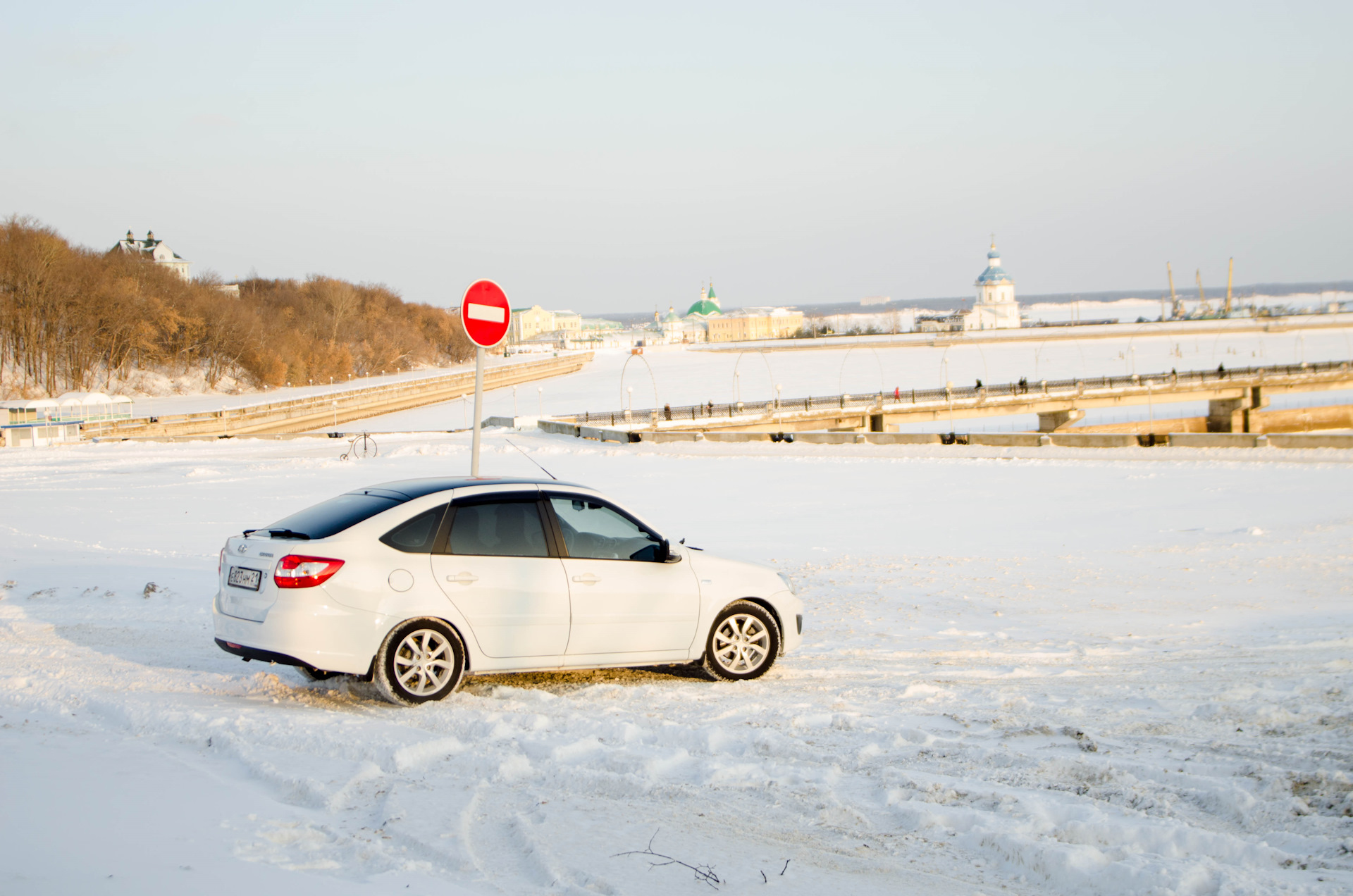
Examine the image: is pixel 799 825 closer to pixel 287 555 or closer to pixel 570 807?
pixel 570 807

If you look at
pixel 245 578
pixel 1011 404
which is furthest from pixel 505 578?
pixel 1011 404

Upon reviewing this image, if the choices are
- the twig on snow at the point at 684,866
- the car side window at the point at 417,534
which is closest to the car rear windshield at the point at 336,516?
the car side window at the point at 417,534

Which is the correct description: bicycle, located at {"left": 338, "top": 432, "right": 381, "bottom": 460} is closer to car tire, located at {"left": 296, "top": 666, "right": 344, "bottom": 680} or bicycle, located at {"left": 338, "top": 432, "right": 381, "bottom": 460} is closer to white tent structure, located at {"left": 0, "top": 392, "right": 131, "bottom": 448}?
white tent structure, located at {"left": 0, "top": 392, "right": 131, "bottom": 448}

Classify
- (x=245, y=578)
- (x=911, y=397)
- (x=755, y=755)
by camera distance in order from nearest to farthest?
1. (x=755, y=755)
2. (x=245, y=578)
3. (x=911, y=397)

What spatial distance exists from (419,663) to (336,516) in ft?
3.96

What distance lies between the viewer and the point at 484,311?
9305 millimetres

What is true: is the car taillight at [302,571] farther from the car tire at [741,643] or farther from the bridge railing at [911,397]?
the bridge railing at [911,397]

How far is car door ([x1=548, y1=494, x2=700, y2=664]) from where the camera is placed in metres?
7.22

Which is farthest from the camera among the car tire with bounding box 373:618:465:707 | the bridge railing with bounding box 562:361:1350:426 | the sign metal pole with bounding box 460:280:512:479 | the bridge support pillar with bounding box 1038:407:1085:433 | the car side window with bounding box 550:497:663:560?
the bridge support pillar with bounding box 1038:407:1085:433

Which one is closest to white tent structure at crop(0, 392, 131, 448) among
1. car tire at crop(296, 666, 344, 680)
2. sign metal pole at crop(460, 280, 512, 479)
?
sign metal pole at crop(460, 280, 512, 479)

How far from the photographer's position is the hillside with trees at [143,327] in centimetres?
7312

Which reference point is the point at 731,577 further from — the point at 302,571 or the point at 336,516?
the point at 302,571

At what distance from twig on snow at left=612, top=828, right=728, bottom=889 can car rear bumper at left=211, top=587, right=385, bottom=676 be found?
2924mm

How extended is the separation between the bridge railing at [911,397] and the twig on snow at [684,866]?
5497 cm
